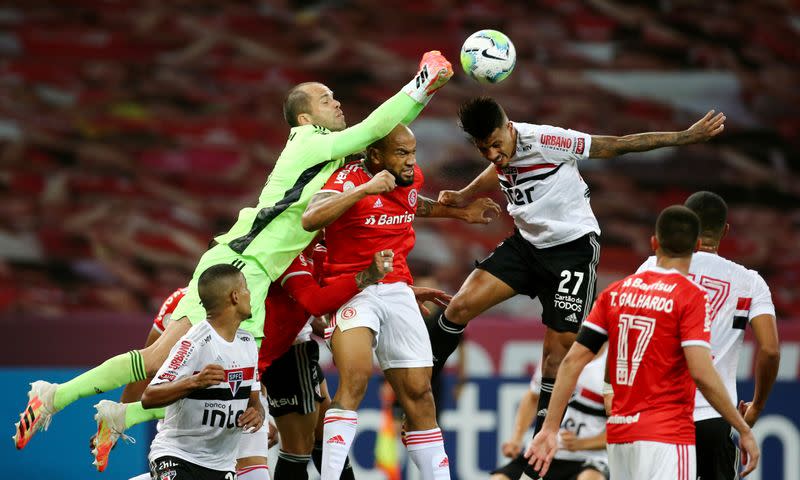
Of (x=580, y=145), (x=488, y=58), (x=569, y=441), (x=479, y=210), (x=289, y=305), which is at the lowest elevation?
(x=569, y=441)

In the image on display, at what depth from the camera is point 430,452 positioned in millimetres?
6188

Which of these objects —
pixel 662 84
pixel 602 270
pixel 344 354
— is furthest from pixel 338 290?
pixel 662 84

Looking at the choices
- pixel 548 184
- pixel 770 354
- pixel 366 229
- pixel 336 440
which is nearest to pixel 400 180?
pixel 366 229

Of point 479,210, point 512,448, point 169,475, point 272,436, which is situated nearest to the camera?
point 169,475

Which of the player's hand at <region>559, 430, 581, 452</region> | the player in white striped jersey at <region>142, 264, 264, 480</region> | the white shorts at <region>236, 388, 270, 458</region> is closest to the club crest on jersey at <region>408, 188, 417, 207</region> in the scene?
the player in white striped jersey at <region>142, 264, 264, 480</region>

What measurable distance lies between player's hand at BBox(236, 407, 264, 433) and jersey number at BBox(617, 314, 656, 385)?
1.90 meters

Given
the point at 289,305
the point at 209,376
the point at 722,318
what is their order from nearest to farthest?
the point at 209,376 → the point at 722,318 → the point at 289,305

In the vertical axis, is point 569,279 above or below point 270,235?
below

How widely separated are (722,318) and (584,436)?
2379mm

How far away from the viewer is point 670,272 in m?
5.44

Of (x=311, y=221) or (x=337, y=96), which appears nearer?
(x=311, y=221)

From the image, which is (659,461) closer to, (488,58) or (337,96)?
(488,58)

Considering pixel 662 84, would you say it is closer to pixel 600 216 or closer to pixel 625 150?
pixel 600 216

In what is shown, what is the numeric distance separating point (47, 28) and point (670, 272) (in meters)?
11.5
